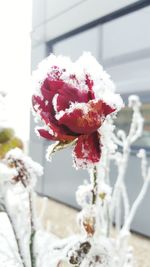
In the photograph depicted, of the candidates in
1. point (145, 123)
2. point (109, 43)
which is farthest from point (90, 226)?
point (109, 43)

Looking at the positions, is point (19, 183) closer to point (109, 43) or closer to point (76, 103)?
point (76, 103)

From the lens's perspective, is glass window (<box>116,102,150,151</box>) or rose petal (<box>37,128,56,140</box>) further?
glass window (<box>116,102,150,151</box>)

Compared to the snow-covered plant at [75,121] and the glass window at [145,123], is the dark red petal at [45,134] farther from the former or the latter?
the glass window at [145,123]

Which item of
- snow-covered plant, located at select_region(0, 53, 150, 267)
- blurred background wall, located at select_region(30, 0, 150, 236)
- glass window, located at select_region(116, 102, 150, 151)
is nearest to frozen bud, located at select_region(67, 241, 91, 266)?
snow-covered plant, located at select_region(0, 53, 150, 267)

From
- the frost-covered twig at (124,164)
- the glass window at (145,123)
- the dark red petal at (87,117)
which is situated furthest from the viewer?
the glass window at (145,123)

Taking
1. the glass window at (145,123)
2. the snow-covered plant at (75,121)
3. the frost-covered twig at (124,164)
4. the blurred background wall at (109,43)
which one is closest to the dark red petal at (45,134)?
the snow-covered plant at (75,121)

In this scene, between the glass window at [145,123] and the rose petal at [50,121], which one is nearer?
the rose petal at [50,121]

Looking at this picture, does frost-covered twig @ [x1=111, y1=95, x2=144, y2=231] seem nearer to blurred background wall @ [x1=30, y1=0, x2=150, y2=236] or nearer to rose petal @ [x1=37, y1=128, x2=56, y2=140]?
rose petal @ [x1=37, y1=128, x2=56, y2=140]

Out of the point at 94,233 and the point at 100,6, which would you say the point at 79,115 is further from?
the point at 100,6
